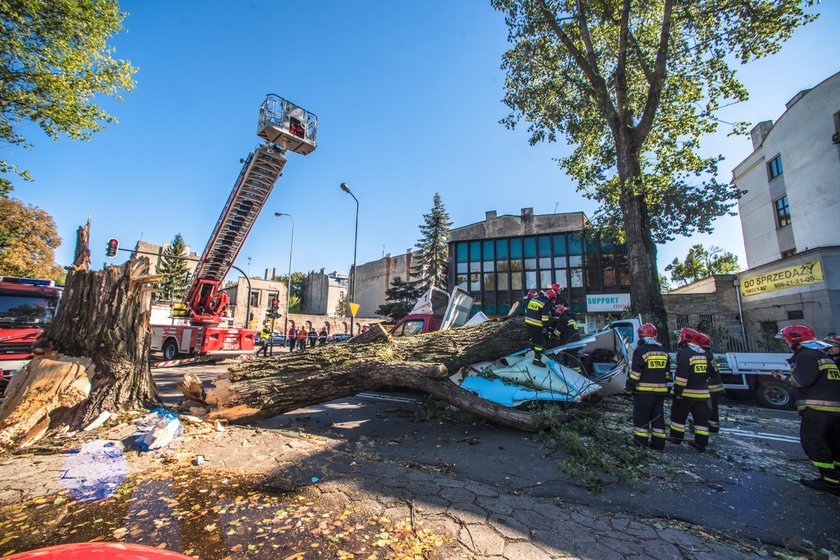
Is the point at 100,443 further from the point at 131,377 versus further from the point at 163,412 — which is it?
the point at 131,377

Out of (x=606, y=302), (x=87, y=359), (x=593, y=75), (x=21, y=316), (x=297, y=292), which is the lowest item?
(x=87, y=359)

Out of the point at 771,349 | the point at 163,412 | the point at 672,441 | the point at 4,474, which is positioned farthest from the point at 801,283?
the point at 4,474

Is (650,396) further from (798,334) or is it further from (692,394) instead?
(798,334)

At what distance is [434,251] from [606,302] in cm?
1328

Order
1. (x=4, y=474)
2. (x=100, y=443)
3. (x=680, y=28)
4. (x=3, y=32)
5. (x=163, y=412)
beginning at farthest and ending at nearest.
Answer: (x=680, y=28) → (x=3, y=32) → (x=163, y=412) → (x=100, y=443) → (x=4, y=474)

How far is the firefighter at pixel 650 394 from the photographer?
15.2 feet

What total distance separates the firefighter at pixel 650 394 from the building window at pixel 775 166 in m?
23.9

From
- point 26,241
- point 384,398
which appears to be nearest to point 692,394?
point 384,398

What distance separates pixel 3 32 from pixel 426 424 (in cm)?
1526

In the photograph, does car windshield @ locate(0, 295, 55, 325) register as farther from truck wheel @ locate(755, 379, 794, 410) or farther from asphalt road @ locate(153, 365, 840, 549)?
truck wheel @ locate(755, 379, 794, 410)

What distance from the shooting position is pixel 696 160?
1186cm

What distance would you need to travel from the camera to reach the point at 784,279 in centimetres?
1527

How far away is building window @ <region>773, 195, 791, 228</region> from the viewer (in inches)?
765

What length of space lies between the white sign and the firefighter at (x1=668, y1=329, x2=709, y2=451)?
1765 centimetres
